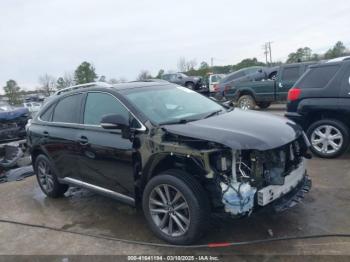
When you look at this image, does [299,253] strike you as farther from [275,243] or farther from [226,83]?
[226,83]

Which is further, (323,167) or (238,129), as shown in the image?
(323,167)

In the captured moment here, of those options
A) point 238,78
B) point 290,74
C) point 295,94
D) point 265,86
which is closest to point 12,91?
point 238,78

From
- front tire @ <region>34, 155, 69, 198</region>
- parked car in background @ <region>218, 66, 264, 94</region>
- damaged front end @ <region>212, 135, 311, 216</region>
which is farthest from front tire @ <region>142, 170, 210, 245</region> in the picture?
parked car in background @ <region>218, 66, 264, 94</region>

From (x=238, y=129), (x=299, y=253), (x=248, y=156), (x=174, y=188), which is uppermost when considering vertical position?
(x=238, y=129)

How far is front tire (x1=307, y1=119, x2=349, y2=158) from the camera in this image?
20.4ft

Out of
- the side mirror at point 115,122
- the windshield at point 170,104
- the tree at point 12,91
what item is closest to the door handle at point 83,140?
the side mirror at point 115,122

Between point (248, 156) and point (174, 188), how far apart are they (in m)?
0.82

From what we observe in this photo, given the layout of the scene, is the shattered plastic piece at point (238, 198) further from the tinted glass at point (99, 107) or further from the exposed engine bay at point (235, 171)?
the tinted glass at point (99, 107)

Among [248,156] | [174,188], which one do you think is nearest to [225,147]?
[248,156]

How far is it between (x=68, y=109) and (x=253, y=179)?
119 inches

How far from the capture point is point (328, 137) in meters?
6.37

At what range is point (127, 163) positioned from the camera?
410 centimetres

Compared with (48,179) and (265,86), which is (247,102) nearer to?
(265,86)

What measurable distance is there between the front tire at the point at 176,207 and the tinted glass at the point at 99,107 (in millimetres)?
984
